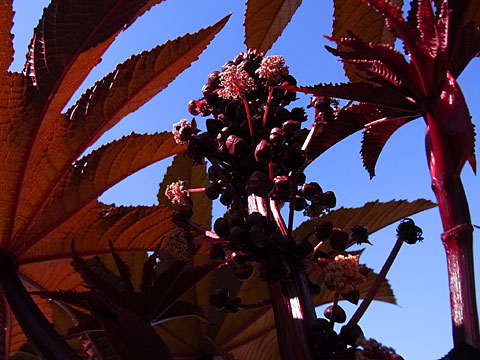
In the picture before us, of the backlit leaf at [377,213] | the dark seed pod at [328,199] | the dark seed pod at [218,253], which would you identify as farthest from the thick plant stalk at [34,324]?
the backlit leaf at [377,213]

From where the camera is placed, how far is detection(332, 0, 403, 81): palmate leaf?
1.75 metres

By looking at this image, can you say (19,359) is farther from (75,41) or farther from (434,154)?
(434,154)

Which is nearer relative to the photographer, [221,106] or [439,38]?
[439,38]

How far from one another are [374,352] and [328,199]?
0.49 metres

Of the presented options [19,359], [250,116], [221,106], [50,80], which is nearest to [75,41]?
[50,80]

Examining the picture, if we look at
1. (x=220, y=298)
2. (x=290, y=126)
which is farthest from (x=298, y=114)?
(x=220, y=298)

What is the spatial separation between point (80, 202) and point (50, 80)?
1.51 feet

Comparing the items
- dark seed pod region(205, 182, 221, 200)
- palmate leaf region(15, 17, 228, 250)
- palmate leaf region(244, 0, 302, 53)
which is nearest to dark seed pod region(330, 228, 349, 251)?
dark seed pod region(205, 182, 221, 200)

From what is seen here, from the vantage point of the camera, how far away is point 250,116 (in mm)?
1438

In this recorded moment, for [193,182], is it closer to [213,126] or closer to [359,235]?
[213,126]

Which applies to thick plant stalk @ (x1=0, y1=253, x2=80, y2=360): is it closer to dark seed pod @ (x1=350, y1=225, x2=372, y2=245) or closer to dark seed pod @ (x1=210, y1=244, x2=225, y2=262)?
dark seed pod @ (x1=210, y1=244, x2=225, y2=262)

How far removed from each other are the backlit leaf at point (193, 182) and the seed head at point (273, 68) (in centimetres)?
92

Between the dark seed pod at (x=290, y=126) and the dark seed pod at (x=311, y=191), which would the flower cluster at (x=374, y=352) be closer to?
the dark seed pod at (x=311, y=191)

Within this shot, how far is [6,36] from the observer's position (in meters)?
1.60
